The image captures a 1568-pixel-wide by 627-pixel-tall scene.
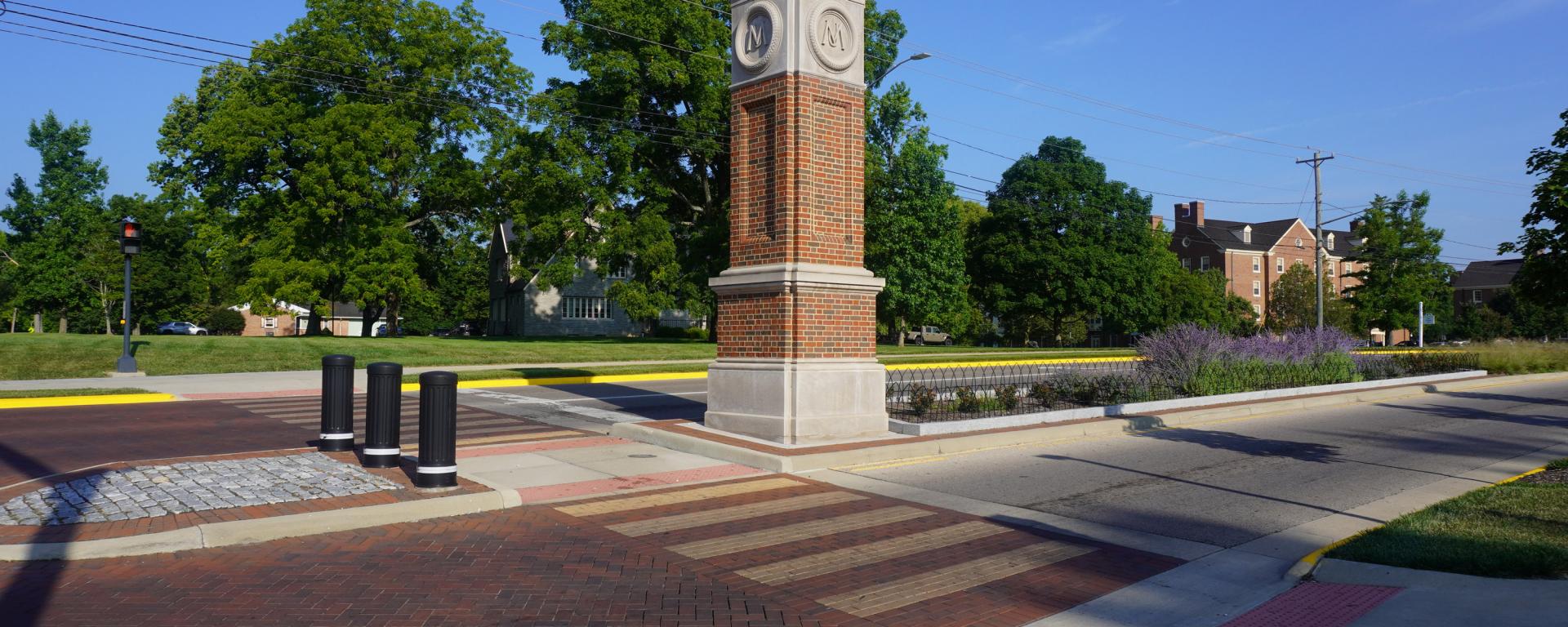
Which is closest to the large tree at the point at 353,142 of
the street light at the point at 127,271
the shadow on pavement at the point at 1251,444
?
the street light at the point at 127,271

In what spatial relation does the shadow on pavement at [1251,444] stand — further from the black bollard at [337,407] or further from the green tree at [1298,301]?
the green tree at [1298,301]

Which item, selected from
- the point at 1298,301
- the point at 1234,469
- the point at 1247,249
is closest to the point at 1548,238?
the point at 1234,469

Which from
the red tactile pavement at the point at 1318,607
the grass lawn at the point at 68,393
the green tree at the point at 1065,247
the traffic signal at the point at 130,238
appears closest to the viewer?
the red tactile pavement at the point at 1318,607

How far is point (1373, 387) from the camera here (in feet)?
71.1

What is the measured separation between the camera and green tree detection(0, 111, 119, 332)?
198 feet

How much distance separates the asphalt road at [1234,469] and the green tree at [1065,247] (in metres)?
42.2

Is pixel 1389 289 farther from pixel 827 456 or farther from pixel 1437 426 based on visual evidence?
pixel 827 456

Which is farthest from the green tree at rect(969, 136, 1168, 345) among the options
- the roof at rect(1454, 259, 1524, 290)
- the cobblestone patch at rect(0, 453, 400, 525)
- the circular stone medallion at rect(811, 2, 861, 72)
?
the roof at rect(1454, 259, 1524, 290)

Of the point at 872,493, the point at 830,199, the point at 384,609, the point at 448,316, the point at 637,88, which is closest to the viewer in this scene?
the point at 384,609

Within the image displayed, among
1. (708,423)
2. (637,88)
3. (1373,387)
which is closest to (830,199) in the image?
(708,423)

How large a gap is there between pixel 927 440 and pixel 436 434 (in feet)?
19.4

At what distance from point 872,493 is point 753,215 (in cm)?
450

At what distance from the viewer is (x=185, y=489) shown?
8.30m

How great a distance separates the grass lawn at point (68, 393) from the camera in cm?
1742
